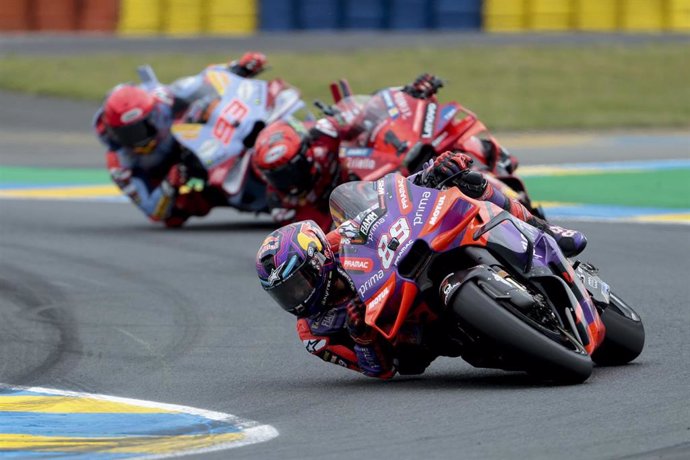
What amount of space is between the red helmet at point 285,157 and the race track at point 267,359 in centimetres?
75

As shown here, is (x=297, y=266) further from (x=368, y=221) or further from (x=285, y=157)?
(x=285, y=157)

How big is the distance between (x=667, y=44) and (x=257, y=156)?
17339 mm

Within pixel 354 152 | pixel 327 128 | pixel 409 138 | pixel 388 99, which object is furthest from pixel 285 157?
pixel 409 138

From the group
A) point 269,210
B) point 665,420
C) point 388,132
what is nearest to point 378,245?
point 665,420

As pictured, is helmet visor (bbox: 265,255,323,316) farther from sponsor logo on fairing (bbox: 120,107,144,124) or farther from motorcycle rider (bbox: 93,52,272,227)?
motorcycle rider (bbox: 93,52,272,227)

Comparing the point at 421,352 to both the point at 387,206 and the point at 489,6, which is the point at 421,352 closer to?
A: the point at 387,206

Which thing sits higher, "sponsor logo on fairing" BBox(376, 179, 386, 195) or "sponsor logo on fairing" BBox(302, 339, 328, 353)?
"sponsor logo on fairing" BBox(376, 179, 386, 195)

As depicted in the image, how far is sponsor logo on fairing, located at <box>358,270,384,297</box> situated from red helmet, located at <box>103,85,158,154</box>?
7.08 meters

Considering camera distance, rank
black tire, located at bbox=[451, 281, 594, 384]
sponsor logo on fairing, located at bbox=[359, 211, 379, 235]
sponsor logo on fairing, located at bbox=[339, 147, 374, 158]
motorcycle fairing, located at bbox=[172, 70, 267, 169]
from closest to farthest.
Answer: black tire, located at bbox=[451, 281, 594, 384] → sponsor logo on fairing, located at bbox=[359, 211, 379, 235] → sponsor logo on fairing, located at bbox=[339, 147, 374, 158] → motorcycle fairing, located at bbox=[172, 70, 267, 169]

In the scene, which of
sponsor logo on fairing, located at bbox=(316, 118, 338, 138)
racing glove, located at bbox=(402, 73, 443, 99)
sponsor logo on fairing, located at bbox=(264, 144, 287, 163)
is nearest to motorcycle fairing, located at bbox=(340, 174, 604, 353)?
racing glove, located at bbox=(402, 73, 443, 99)

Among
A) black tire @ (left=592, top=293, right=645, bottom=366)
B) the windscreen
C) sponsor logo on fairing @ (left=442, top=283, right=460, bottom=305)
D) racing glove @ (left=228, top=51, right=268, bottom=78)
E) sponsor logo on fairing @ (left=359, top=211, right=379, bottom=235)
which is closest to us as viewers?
sponsor logo on fairing @ (left=442, top=283, right=460, bottom=305)

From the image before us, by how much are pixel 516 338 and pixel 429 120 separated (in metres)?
5.19

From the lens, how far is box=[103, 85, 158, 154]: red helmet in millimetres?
13617

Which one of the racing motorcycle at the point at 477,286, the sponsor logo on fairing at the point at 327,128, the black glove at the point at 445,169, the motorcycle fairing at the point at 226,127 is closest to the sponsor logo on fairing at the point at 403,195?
the racing motorcycle at the point at 477,286
